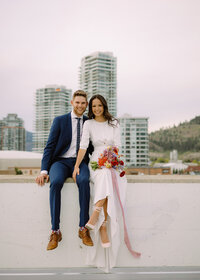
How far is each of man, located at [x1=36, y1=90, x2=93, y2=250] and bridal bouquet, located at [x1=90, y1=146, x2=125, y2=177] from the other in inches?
4.9

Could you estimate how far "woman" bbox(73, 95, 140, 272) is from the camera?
2277 millimetres

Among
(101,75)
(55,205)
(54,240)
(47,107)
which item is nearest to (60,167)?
(55,205)

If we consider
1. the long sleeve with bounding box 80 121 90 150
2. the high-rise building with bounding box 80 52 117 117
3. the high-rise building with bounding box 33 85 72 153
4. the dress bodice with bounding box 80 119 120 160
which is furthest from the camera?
the high-rise building with bounding box 33 85 72 153

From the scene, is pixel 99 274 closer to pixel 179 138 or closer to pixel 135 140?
pixel 135 140

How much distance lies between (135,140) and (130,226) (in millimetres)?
86581

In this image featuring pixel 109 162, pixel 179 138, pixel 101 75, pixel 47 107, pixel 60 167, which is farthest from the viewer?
pixel 179 138

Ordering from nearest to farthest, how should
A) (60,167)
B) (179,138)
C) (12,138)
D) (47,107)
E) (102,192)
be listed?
1. (102,192)
2. (60,167)
3. (47,107)
4. (12,138)
5. (179,138)

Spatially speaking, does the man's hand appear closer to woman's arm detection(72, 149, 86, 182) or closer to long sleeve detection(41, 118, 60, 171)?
long sleeve detection(41, 118, 60, 171)

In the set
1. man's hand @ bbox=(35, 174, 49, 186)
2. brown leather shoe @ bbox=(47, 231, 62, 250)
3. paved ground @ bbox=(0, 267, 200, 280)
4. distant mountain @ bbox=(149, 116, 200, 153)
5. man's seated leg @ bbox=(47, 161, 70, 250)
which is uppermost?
distant mountain @ bbox=(149, 116, 200, 153)

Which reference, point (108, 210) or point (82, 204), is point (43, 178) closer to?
point (82, 204)

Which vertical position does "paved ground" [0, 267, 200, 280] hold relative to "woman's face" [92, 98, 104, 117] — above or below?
below

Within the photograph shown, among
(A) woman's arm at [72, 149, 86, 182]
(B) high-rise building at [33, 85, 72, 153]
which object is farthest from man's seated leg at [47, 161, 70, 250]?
(B) high-rise building at [33, 85, 72, 153]

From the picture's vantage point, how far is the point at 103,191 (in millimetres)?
2273

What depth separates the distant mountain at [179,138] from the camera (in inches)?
3826
